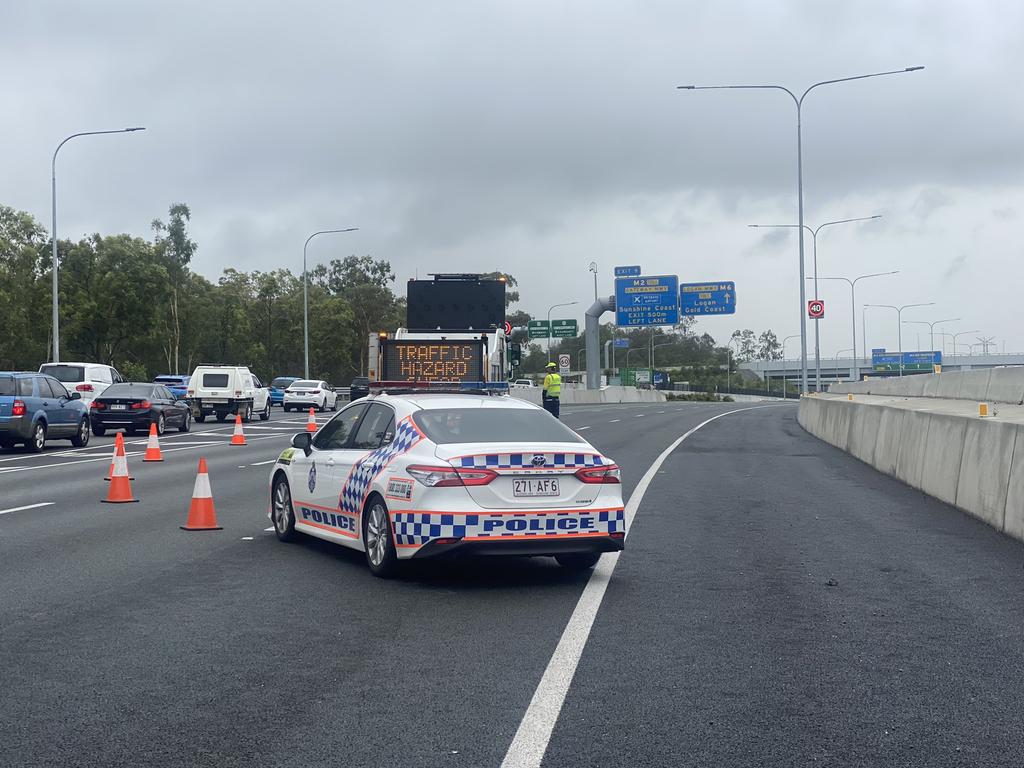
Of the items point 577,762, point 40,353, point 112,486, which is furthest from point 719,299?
point 577,762

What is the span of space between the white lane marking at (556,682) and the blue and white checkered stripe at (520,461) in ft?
3.02

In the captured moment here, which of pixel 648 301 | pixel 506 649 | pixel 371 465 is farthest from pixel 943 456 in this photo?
pixel 648 301

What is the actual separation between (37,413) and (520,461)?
19.3 metres

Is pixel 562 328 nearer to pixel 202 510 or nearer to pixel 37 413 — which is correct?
pixel 37 413

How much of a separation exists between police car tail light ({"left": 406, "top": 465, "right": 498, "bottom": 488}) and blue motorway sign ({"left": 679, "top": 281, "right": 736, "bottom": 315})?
58182mm

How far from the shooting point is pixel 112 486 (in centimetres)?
1550

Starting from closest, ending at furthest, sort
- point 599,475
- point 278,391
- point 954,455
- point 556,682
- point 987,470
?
point 556,682 → point 599,475 → point 987,470 → point 954,455 → point 278,391

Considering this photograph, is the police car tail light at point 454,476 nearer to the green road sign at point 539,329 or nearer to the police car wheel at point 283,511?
the police car wheel at point 283,511

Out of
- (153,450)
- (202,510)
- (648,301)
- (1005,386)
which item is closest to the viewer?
(202,510)

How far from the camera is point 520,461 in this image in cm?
904

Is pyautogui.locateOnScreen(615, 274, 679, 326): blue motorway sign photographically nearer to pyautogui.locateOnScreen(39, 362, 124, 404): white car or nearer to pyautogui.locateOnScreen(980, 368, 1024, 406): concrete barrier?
pyautogui.locateOnScreen(39, 362, 124, 404): white car

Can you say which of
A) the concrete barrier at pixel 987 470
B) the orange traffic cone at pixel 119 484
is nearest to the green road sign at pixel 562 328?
the orange traffic cone at pixel 119 484

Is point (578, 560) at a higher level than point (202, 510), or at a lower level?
lower

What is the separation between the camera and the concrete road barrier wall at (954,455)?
39.2 ft
